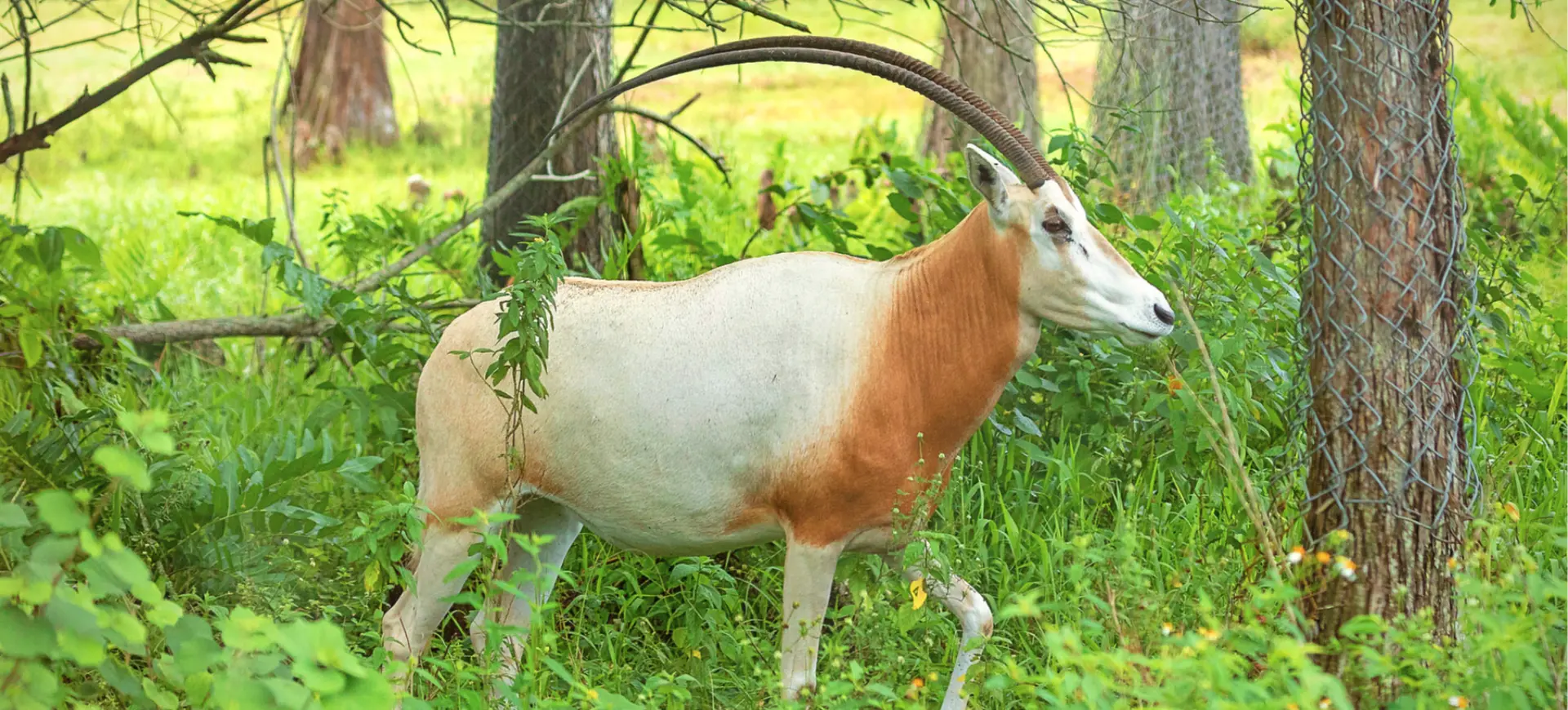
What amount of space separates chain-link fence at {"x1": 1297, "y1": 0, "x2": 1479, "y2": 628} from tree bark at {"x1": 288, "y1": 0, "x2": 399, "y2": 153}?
13867mm

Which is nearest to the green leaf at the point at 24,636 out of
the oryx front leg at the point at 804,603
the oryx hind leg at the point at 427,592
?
the oryx hind leg at the point at 427,592

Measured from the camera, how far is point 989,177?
129 inches

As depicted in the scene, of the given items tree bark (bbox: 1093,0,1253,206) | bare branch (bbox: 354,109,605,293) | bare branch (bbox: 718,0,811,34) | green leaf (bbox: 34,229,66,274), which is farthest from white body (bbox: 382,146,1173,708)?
tree bark (bbox: 1093,0,1253,206)

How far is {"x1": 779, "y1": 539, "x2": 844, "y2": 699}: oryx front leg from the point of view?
3328mm

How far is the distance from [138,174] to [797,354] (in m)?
11.8

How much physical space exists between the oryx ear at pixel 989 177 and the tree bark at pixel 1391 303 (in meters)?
0.73

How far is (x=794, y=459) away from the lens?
10.9 feet

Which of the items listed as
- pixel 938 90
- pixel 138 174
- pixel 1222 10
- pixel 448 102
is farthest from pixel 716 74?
pixel 938 90

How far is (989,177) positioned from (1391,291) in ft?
3.07

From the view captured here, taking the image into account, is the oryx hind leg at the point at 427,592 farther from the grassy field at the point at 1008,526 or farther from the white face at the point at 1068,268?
the white face at the point at 1068,268

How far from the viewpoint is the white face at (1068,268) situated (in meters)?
3.25

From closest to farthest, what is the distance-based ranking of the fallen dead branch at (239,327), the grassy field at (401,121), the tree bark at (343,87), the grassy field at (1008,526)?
the grassy field at (1008,526)
the fallen dead branch at (239,327)
the grassy field at (401,121)
the tree bark at (343,87)

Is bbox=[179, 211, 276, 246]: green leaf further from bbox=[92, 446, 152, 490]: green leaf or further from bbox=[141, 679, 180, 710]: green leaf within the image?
bbox=[92, 446, 152, 490]: green leaf

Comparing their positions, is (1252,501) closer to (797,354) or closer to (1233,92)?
(797,354)
